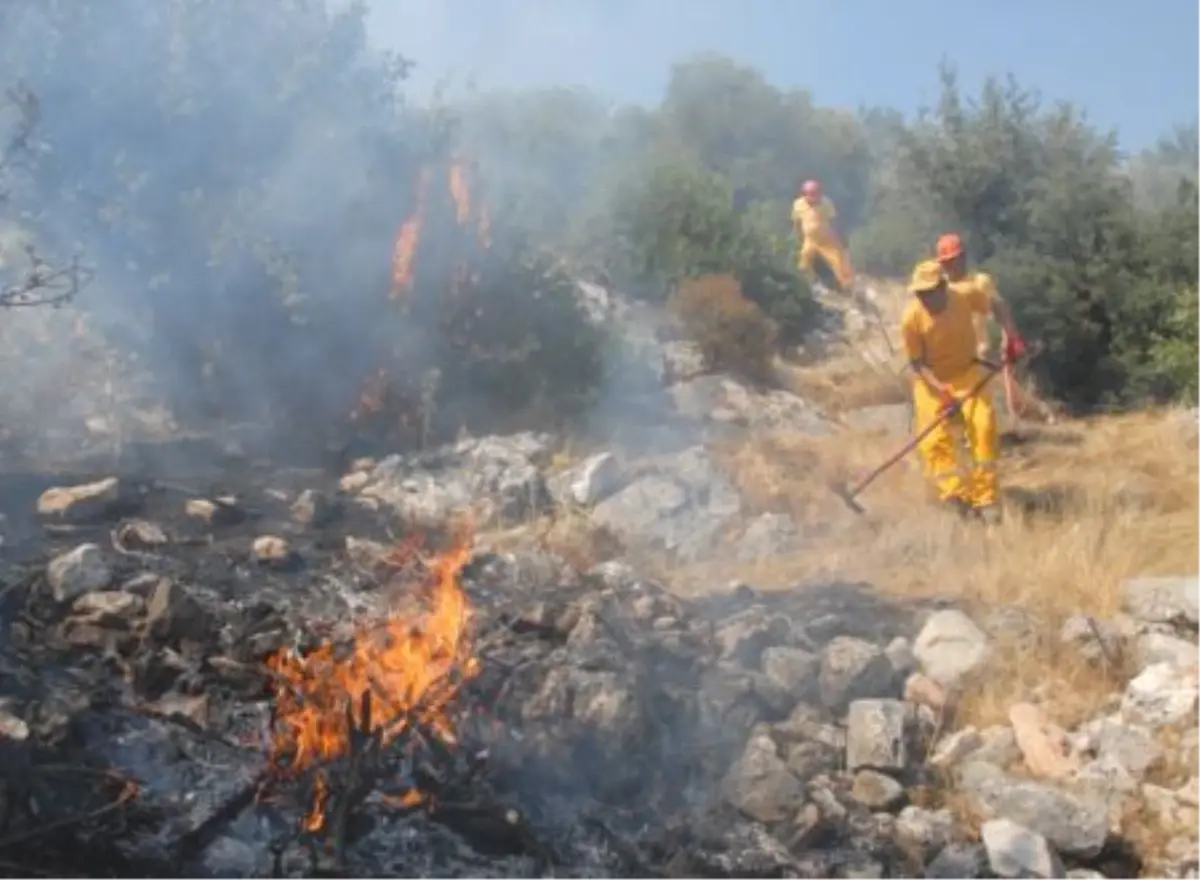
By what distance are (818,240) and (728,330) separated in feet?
12.8

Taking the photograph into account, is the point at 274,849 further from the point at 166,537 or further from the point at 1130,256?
the point at 1130,256

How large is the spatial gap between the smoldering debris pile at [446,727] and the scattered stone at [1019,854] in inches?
3.0

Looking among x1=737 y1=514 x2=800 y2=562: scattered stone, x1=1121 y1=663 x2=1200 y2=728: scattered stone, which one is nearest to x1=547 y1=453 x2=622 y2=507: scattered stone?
x1=737 y1=514 x2=800 y2=562: scattered stone

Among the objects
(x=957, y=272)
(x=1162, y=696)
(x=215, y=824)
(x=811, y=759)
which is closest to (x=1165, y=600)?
(x=1162, y=696)

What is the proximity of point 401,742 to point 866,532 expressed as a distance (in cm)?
375

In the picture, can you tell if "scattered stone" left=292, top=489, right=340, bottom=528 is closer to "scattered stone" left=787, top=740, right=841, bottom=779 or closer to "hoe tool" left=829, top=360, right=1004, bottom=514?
"hoe tool" left=829, top=360, right=1004, bottom=514

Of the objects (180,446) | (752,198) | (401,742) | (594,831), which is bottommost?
(594,831)

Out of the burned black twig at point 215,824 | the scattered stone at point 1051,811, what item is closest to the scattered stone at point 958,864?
the scattered stone at point 1051,811

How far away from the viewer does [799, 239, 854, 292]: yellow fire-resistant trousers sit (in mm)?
14328

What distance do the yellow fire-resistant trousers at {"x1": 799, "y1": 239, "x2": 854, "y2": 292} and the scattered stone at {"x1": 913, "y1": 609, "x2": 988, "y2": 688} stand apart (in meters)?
9.13

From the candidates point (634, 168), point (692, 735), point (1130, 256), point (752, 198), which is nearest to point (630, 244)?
point (634, 168)

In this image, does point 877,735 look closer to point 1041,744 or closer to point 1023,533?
point 1041,744

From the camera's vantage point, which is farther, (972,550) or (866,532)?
(866,532)

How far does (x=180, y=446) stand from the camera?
9.35m
